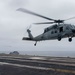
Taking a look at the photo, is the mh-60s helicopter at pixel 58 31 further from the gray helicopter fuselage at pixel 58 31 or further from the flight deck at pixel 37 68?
the flight deck at pixel 37 68

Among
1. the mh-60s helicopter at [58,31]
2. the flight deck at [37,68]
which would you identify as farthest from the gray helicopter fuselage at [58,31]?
the flight deck at [37,68]

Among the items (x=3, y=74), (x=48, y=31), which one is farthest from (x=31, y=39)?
(x=3, y=74)

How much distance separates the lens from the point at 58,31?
133ft

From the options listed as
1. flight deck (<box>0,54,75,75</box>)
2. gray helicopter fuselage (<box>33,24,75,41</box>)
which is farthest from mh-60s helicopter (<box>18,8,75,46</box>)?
flight deck (<box>0,54,75,75</box>)

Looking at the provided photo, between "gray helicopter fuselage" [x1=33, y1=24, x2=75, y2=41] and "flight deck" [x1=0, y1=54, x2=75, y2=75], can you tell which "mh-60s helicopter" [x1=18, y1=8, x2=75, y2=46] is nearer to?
"gray helicopter fuselage" [x1=33, y1=24, x2=75, y2=41]

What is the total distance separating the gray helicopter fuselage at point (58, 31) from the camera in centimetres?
3878

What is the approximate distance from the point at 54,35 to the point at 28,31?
19851 mm

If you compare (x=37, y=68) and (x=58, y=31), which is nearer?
(x=37, y=68)

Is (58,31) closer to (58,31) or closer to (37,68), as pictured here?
(58,31)

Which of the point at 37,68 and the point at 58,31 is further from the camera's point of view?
the point at 58,31

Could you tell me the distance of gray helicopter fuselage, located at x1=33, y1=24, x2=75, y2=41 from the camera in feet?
127

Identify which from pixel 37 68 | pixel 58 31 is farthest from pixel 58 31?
pixel 37 68

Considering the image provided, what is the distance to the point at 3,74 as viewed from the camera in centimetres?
1964

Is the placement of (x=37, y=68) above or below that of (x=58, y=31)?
below
